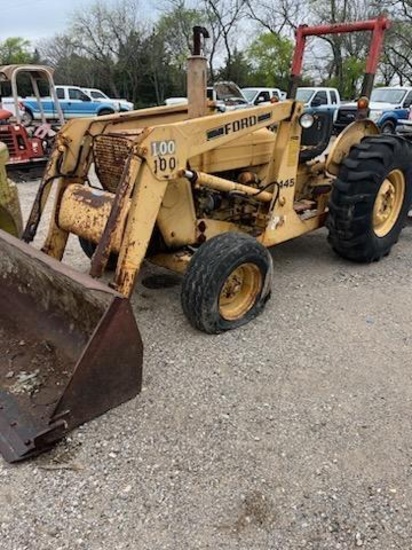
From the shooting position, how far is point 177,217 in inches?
155

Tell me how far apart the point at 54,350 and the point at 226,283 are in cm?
127

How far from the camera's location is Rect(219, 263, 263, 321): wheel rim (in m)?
3.84

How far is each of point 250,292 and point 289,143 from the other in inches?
51.8

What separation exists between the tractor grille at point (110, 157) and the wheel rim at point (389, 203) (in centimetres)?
248

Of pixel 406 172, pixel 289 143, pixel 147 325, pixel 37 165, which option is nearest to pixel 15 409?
pixel 147 325

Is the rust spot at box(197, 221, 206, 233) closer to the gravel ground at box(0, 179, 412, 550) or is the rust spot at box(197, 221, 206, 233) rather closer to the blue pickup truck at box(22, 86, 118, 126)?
the gravel ground at box(0, 179, 412, 550)

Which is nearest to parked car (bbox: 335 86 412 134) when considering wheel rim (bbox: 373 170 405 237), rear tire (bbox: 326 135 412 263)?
wheel rim (bbox: 373 170 405 237)

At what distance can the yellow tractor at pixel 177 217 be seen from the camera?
282 cm

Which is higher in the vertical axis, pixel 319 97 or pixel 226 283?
pixel 226 283

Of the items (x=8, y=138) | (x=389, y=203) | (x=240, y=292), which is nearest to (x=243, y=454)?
(x=240, y=292)

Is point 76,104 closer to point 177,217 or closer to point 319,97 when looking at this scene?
point 319,97

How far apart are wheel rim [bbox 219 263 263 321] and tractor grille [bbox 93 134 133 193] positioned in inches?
45.4

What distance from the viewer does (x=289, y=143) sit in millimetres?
4348

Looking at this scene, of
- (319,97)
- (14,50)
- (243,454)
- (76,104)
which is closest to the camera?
(243,454)
